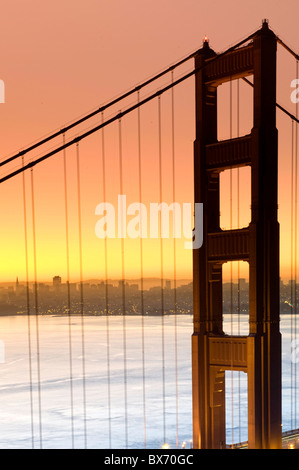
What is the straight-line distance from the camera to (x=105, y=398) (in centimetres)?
7344

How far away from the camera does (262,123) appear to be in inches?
855

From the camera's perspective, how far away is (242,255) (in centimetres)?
2197

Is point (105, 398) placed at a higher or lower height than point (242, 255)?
lower

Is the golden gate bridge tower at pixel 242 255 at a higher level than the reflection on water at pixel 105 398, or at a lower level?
higher

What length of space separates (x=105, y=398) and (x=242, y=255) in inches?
2117

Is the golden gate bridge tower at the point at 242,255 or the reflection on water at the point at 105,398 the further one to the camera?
the reflection on water at the point at 105,398

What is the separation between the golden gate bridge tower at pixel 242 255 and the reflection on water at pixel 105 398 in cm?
517

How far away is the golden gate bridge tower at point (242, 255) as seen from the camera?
70.5 feet

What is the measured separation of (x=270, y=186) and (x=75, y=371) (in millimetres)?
73976

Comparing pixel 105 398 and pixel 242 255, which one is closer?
pixel 242 255

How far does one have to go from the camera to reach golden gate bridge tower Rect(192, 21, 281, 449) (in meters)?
21.5
